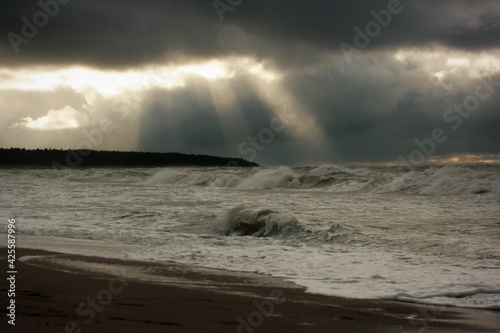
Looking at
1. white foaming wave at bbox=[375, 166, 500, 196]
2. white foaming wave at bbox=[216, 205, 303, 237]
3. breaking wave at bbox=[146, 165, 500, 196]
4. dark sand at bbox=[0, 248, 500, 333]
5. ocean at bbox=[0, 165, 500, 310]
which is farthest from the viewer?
breaking wave at bbox=[146, 165, 500, 196]

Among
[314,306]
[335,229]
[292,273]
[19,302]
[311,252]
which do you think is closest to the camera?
[19,302]

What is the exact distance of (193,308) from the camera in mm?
5684

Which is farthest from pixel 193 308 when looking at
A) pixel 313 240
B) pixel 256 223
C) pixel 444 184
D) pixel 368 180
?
pixel 368 180

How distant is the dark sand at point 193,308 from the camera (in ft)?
16.3

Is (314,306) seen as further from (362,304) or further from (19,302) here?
(19,302)

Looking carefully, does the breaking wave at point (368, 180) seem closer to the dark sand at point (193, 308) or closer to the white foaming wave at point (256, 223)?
the white foaming wave at point (256, 223)

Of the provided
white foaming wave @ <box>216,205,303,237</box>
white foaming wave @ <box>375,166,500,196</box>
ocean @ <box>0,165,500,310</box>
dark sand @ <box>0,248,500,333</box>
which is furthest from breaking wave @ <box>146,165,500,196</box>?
dark sand @ <box>0,248,500,333</box>

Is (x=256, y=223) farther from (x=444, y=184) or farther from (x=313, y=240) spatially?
(x=444, y=184)

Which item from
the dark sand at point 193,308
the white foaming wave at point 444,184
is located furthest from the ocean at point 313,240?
the white foaming wave at point 444,184

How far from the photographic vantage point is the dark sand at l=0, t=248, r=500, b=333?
16.3ft

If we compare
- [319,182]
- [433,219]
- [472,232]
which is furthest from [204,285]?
[319,182]

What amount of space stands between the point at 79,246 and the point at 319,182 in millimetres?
27023

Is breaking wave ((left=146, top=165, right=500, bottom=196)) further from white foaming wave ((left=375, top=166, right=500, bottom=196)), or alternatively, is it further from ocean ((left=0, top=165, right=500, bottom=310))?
ocean ((left=0, top=165, right=500, bottom=310))

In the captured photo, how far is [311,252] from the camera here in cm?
1045
